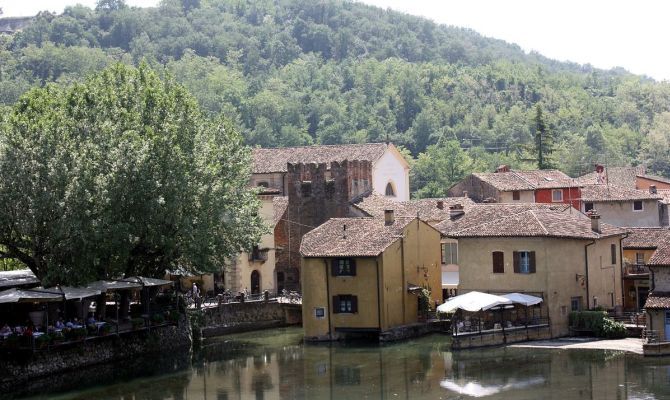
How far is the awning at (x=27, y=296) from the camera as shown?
53.2 meters

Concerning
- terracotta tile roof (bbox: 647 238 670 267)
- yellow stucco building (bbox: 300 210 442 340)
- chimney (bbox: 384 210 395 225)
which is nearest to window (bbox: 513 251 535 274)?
yellow stucco building (bbox: 300 210 442 340)

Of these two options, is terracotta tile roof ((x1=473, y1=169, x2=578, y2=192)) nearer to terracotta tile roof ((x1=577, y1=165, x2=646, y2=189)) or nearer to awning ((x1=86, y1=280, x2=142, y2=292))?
terracotta tile roof ((x1=577, y1=165, x2=646, y2=189))

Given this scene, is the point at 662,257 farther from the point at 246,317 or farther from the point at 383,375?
the point at 246,317

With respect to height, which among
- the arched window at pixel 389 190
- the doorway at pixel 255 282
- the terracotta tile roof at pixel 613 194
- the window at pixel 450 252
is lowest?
the doorway at pixel 255 282

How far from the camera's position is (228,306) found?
72125 millimetres

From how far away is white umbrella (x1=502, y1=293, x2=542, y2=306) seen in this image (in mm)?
58781

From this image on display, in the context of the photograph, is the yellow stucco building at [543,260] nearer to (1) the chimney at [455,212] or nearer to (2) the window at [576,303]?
(2) the window at [576,303]

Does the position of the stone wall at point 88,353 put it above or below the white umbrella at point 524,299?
below

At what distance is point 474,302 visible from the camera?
58969 mm

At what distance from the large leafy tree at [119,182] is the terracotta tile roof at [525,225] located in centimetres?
1177

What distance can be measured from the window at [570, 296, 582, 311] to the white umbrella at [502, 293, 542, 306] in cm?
223

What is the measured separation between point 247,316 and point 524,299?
20.0 metres

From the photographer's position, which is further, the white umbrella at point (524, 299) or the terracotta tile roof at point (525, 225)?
the terracotta tile roof at point (525, 225)

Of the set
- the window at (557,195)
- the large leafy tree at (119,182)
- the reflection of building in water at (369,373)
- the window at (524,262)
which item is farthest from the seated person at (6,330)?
the window at (557,195)
